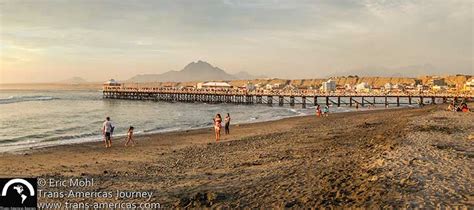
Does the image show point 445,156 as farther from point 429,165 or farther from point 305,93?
point 305,93

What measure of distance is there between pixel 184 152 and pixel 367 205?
9.54m

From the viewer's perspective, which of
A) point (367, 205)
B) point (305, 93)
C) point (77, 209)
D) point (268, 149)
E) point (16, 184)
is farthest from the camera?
point (305, 93)

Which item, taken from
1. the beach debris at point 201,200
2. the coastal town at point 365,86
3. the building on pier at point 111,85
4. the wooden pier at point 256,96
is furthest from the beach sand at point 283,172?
the building on pier at point 111,85

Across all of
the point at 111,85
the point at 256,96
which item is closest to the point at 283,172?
the point at 256,96

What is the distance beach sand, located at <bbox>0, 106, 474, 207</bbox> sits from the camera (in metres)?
6.56

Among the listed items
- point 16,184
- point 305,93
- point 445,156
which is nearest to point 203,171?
point 16,184

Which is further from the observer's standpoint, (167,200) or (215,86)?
(215,86)

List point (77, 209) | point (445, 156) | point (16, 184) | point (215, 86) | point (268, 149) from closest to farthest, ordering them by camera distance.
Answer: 1. point (77, 209)
2. point (16, 184)
3. point (445, 156)
4. point (268, 149)
5. point (215, 86)

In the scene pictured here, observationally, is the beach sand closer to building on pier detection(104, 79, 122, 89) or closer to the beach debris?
the beach debris

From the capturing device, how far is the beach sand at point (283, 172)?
21.5 ft

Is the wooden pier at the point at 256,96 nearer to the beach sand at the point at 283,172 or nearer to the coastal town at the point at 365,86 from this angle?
the coastal town at the point at 365,86

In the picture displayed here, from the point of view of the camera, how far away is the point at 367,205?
5.94 meters

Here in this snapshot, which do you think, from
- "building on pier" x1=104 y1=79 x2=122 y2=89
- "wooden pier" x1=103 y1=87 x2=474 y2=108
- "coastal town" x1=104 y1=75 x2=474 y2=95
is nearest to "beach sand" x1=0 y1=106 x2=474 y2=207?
"wooden pier" x1=103 y1=87 x2=474 y2=108

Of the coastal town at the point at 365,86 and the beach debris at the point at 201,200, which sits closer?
the beach debris at the point at 201,200
